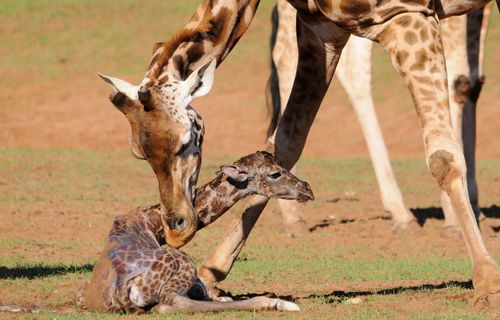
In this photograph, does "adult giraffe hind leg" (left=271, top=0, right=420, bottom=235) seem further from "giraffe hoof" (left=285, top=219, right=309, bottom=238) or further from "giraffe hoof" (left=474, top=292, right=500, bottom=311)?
"giraffe hoof" (left=474, top=292, right=500, bottom=311)

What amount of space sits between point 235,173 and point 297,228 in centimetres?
459

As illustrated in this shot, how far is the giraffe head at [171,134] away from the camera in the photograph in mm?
6785

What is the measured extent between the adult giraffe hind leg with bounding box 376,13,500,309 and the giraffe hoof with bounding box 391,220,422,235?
4.68 metres

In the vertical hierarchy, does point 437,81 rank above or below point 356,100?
above

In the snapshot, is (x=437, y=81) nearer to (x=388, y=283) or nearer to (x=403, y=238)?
(x=388, y=283)

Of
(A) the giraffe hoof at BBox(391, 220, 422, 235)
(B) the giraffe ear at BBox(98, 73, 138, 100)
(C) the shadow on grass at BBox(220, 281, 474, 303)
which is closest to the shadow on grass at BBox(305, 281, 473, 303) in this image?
(C) the shadow on grass at BBox(220, 281, 474, 303)

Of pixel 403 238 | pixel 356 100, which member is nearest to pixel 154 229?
pixel 403 238

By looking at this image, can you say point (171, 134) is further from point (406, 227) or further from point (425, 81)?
point (406, 227)

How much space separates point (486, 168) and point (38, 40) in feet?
55.0

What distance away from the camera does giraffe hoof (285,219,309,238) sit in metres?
12.4

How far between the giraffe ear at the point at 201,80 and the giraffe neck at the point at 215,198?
3.67 feet

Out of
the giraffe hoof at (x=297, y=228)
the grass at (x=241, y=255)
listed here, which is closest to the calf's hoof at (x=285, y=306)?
the grass at (x=241, y=255)

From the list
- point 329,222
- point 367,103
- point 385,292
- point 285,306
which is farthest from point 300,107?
point 329,222

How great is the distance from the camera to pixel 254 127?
2592cm
